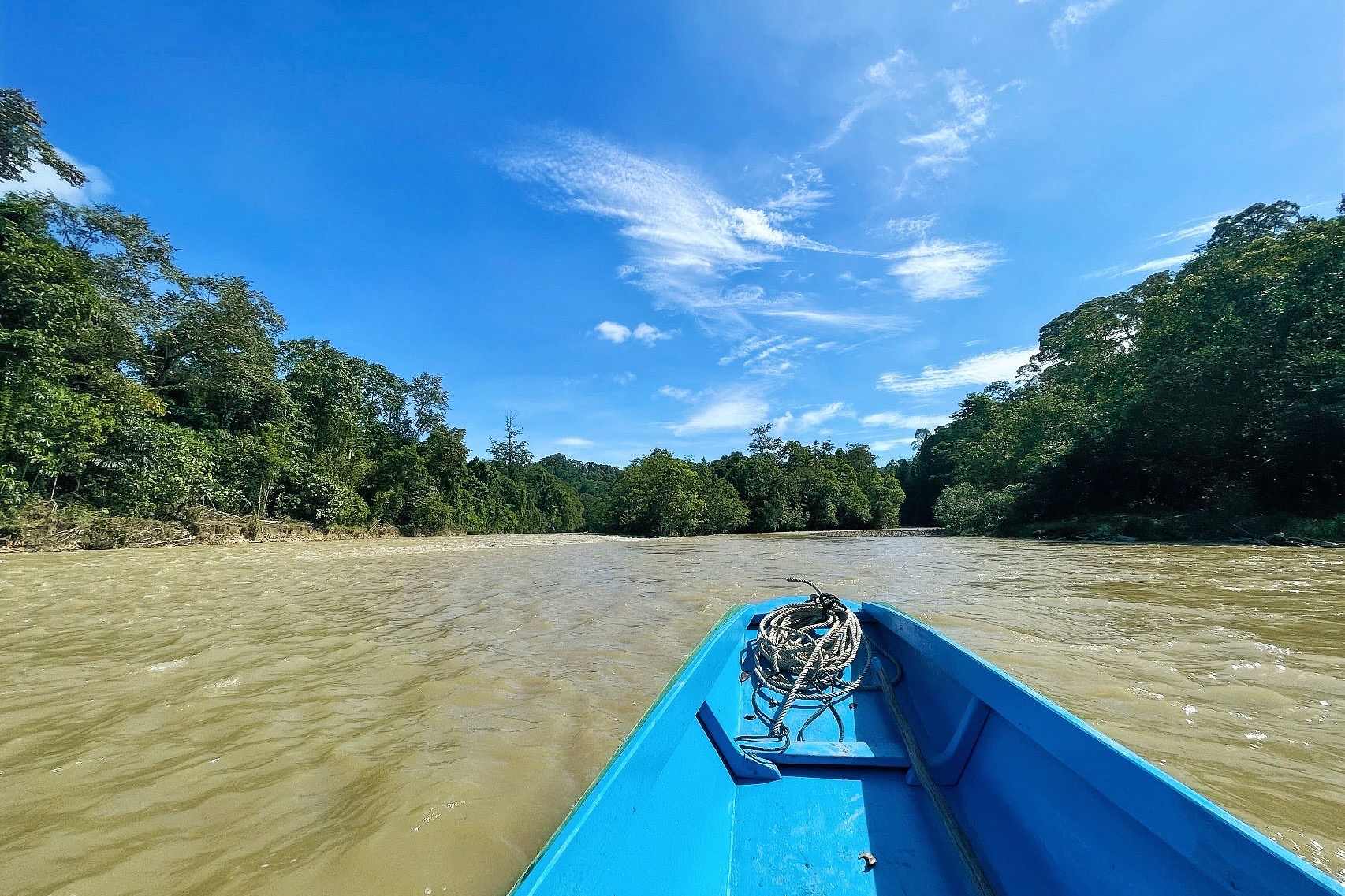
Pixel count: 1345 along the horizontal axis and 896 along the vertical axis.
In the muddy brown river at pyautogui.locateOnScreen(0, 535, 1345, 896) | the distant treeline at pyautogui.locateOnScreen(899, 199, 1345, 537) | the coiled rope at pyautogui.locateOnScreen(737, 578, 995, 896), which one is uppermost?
the distant treeline at pyautogui.locateOnScreen(899, 199, 1345, 537)

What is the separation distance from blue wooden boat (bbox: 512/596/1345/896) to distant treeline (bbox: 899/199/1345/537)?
54.2ft

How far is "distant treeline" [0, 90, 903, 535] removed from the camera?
36.1 ft

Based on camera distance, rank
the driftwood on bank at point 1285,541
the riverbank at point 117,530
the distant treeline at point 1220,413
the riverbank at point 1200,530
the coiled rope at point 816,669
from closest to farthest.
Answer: the coiled rope at point 816,669 → the riverbank at point 117,530 → the driftwood on bank at point 1285,541 → the riverbank at point 1200,530 → the distant treeline at point 1220,413

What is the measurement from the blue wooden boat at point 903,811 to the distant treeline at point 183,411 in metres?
16.0

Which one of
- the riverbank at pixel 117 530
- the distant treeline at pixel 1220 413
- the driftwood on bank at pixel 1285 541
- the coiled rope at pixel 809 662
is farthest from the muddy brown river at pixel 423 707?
the distant treeline at pixel 1220 413

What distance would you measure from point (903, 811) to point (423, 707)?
2528 mm

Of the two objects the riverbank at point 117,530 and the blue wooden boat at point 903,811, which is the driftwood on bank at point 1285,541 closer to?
the blue wooden boat at point 903,811

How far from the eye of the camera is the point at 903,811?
1.87m

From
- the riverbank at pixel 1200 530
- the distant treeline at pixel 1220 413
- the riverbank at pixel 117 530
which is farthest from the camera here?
the distant treeline at pixel 1220 413

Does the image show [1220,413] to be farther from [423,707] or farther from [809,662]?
[423,707]

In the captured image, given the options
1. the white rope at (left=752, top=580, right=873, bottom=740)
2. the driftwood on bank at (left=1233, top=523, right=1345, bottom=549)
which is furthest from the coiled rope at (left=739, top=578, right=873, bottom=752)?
the driftwood on bank at (left=1233, top=523, right=1345, bottom=549)

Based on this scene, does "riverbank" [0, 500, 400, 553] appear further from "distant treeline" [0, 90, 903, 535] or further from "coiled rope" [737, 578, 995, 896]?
"coiled rope" [737, 578, 995, 896]

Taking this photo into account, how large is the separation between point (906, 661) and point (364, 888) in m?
2.74

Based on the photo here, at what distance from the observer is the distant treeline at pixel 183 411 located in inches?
433
